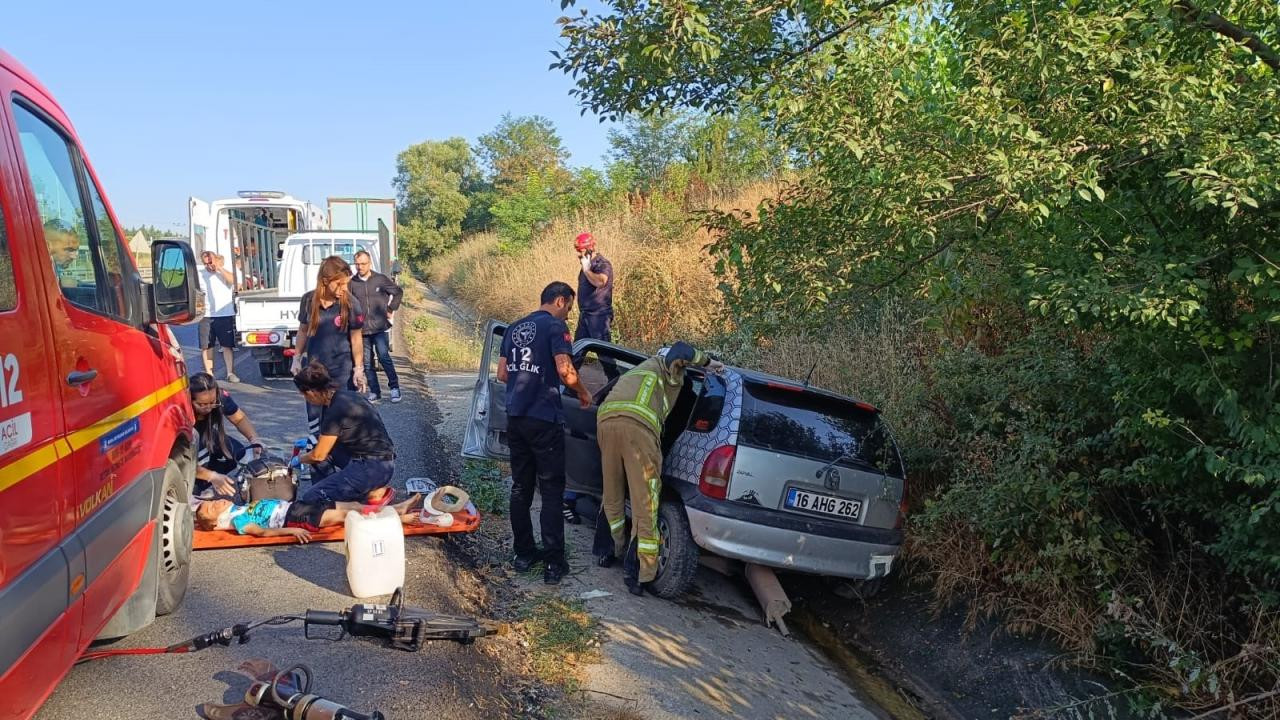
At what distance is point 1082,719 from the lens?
473 centimetres

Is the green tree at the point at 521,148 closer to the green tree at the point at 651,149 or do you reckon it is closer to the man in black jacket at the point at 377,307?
the green tree at the point at 651,149

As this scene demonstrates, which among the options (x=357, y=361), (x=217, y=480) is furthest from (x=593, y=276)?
(x=217, y=480)

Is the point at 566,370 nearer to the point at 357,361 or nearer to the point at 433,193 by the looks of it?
the point at 357,361

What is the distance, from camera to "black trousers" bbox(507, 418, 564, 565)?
18.6 ft

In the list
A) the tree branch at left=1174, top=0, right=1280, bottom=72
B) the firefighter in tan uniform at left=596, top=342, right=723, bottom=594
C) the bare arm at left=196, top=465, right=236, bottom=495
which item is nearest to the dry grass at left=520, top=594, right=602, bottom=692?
the firefighter in tan uniform at left=596, top=342, right=723, bottom=594

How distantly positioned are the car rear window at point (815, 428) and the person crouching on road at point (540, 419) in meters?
1.15

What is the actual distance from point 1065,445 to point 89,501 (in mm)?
5109

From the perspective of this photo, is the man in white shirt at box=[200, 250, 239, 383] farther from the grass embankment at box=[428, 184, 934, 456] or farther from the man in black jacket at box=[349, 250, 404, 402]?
the grass embankment at box=[428, 184, 934, 456]

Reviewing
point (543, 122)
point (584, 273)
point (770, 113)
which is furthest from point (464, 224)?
point (770, 113)

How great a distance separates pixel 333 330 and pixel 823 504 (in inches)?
176

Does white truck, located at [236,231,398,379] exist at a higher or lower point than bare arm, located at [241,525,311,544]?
higher

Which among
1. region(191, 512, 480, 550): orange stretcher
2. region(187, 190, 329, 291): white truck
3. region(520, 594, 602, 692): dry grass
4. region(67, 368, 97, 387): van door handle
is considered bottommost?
region(520, 594, 602, 692): dry grass

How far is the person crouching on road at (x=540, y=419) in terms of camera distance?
5.66 metres

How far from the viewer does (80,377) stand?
117 inches
